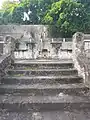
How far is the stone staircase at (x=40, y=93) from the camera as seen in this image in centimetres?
398

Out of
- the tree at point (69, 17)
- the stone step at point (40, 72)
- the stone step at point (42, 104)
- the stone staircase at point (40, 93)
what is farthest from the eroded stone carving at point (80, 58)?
the tree at point (69, 17)

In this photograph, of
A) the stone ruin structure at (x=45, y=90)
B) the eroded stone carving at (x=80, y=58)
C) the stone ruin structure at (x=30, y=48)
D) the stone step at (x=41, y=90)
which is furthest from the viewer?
the stone ruin structure at (x=30, y=48)

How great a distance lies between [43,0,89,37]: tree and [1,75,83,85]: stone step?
1944 cm

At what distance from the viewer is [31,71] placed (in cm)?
554

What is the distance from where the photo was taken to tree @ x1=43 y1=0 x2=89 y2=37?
2428 cm

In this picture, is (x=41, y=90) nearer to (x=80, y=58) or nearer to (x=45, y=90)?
(x=45, y=90)

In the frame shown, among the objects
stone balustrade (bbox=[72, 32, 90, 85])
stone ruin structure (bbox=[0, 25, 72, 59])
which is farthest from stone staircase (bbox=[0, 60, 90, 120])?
stone ruin structure (bbox=[0, 25, 72, 59])

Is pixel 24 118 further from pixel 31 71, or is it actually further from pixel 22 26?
pixel 22 26

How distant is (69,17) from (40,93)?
20.9m

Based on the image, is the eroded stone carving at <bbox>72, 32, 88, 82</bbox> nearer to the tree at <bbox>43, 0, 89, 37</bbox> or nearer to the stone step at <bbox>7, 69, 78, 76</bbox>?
the stone step at <bbox>7, 69, 78, 76</bbox>

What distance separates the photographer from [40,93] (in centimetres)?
455

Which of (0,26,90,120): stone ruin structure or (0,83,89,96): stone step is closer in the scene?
(0,26,90,120): stone ruin structure

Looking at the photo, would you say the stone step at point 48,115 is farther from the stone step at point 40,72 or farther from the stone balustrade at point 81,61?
the stone step at point 40,72

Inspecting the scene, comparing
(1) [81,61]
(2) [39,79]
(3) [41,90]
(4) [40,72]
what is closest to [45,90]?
(3) [41,90]
